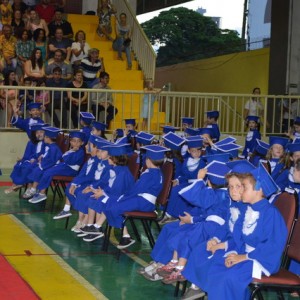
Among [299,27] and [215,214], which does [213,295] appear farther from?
[299,27]

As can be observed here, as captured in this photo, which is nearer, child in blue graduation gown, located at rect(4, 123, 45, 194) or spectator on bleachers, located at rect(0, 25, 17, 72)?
child in blue graduation gown, located at rect(4, 123, 45, 194)

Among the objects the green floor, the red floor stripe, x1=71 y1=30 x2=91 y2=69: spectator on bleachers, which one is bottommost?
the green floor

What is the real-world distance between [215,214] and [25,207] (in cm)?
524

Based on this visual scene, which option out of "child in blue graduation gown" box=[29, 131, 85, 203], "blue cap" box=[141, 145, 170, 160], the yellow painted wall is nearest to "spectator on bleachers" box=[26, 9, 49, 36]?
the yellow painted wall

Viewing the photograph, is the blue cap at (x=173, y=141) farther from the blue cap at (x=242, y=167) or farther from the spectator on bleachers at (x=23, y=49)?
the spectator on bleachers at (x=23, y=49)

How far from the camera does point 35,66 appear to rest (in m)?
16.7

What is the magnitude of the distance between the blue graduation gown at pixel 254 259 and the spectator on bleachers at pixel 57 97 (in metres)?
10.7

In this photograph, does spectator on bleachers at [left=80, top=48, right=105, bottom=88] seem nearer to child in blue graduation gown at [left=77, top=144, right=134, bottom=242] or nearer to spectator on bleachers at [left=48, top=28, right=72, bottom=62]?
spectator on bleachers at [left=48, top=28, right=72, bottom=62]

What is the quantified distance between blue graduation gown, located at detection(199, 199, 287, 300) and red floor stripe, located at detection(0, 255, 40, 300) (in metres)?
1.71

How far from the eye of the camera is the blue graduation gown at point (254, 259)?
5406mm

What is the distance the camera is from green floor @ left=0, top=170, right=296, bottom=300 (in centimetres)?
691

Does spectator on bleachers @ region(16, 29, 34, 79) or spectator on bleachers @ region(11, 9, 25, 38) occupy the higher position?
spectator on bleachers @ region(11, 9, 25, 38)

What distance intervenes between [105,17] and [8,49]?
3.83 m

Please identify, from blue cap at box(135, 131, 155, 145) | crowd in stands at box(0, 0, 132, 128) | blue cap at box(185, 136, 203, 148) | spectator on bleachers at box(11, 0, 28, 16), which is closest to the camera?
blue cap at box(185, 136, 203, 148)
